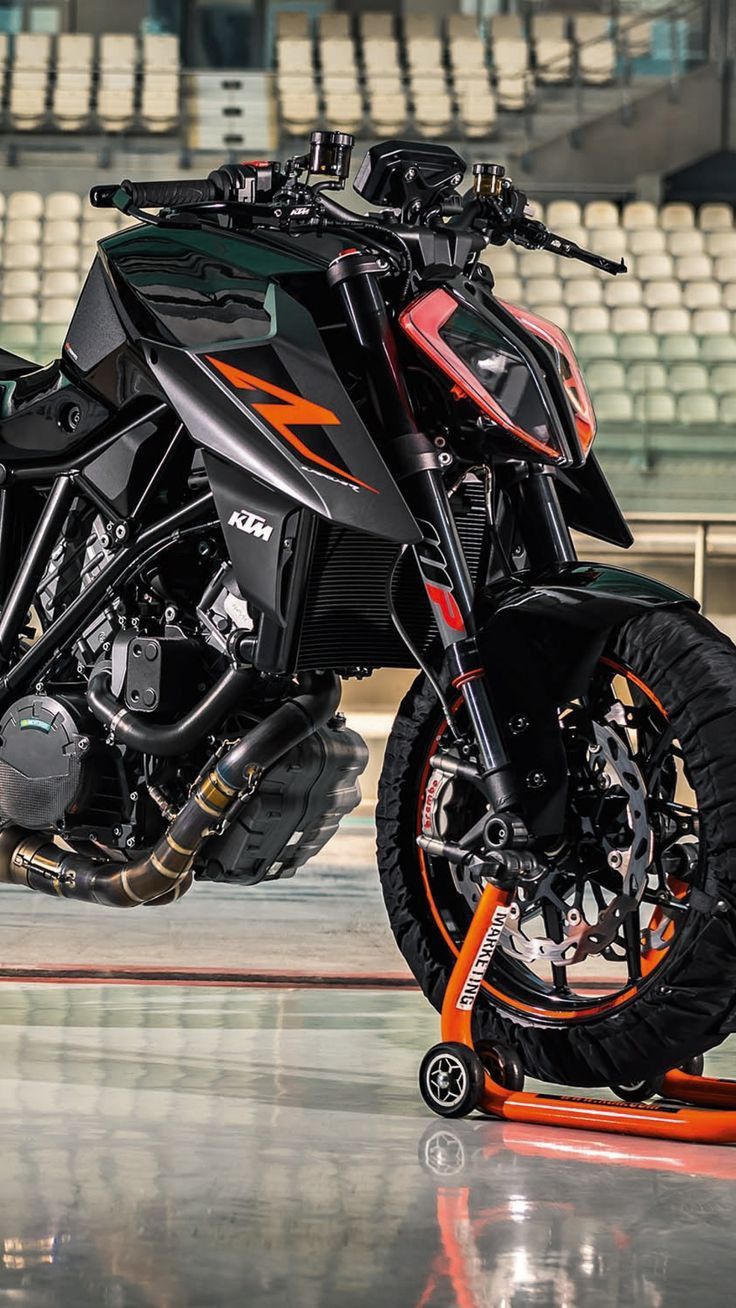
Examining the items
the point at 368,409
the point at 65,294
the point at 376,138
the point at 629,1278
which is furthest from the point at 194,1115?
the point at 376,138

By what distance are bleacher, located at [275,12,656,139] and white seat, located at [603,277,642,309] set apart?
262 cm

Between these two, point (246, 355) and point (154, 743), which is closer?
point (246, 355)

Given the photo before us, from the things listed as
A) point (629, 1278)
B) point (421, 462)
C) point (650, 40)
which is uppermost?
point (650, 40)

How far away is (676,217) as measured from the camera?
1426 centimetres

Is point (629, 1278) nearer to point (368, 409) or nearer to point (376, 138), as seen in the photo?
point (368, 409)

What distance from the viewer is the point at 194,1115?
3039 mm

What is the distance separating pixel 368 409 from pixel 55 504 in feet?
2.38

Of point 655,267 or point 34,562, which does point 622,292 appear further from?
point 34,562

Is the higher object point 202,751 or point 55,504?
point 55,504

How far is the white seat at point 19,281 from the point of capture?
39.2ft

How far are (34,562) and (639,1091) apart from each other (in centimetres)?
154

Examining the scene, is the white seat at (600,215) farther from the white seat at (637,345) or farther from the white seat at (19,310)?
the white seat at (19,310)

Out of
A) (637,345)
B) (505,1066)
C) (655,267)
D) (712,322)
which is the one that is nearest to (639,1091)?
(505,1066)

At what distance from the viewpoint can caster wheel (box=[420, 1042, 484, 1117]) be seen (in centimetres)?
300
